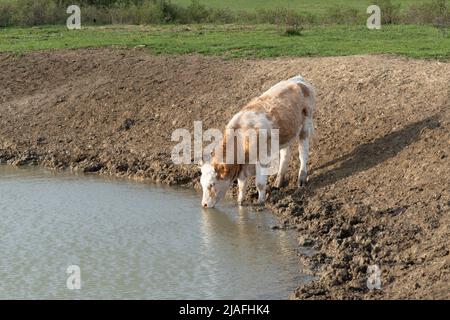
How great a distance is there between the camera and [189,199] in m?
15.2

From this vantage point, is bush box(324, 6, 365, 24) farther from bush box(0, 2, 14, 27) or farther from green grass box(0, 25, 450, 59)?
bush box(0, 2, 14, 27)

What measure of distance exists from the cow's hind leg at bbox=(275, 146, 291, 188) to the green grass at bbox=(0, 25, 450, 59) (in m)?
5.25

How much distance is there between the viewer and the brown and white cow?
1413cm

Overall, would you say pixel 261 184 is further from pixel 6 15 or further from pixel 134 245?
pixel 6 15

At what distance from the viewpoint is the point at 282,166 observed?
15164mm

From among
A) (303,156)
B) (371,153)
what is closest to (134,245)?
(303,156)

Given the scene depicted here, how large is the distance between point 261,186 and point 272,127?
893 mm

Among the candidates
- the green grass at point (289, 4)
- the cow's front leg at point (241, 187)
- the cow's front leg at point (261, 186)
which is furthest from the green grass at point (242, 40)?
the green grass at point (289, 4)

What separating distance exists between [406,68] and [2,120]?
818 cm

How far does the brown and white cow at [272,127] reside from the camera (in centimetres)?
1413

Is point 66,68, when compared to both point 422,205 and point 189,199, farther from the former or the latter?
point 422,205

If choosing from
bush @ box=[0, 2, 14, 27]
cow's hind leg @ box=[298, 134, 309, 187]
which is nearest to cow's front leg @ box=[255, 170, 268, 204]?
cow's hind leg @ box=[298, 134, 309, 187]

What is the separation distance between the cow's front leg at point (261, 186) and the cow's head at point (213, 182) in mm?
476

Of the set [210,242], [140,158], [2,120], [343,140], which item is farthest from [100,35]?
[210,242]
